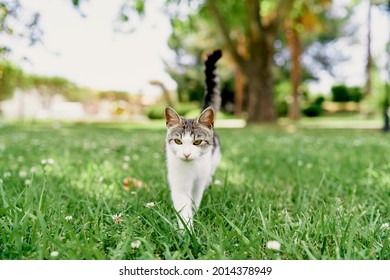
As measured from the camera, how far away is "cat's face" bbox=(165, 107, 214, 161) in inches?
80.4

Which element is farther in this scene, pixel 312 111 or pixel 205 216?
pixel 312 111

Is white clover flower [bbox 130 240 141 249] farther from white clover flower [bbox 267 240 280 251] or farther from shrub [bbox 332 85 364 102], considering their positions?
shrub [bbox 332 85 364 102]

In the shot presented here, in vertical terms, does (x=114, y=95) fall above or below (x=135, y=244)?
above

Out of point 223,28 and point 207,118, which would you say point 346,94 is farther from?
point 207,118

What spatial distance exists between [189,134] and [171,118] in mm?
167

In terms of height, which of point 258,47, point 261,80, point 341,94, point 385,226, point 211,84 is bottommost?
point 385,226

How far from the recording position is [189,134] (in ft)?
6.89

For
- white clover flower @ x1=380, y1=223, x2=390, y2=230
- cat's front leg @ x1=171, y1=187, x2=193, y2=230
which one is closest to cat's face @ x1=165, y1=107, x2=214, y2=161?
cat's front leg @ x1=171, y1=187, x2=193, y2=230

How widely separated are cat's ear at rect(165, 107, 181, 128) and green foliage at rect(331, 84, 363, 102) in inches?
1201

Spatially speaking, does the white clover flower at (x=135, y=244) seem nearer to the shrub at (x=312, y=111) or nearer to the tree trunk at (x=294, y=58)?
the tree trunk at (x=294, y=58)

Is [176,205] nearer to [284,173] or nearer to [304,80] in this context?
[284,173]

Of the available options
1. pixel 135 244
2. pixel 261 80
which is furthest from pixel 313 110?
pixel 135 244

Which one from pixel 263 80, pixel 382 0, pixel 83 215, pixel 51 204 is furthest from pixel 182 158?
pixel 263 80

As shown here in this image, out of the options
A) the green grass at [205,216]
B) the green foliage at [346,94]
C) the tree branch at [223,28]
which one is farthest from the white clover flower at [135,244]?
the green foliage at [346,94]
